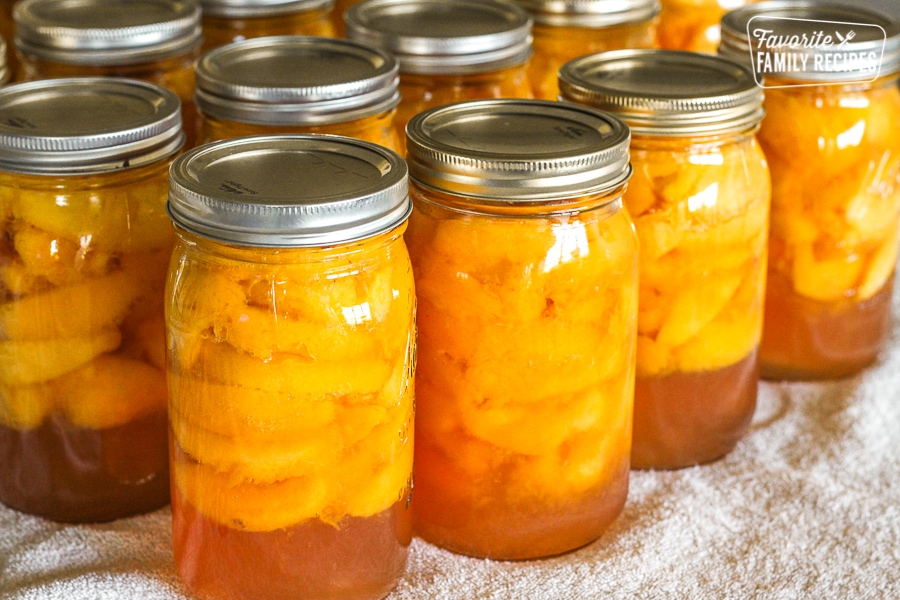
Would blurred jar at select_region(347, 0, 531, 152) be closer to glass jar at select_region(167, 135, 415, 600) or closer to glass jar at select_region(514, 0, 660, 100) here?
glass jar at select_region(514, 0, 660, 100)

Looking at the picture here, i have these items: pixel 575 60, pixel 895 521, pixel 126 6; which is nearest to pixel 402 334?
pixel 575 60

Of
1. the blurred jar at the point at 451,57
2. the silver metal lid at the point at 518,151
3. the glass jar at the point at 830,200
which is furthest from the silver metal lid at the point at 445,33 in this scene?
the glass jar at the point at 830,200

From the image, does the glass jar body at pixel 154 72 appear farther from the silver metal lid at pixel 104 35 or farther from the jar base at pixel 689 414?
the jar base at pixel 689 414

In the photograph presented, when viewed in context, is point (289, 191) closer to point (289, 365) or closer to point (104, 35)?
point (289, 365)

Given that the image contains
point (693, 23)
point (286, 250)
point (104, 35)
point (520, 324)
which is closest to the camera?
point (286, 250)

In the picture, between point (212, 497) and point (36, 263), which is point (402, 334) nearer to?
point (212, 497)

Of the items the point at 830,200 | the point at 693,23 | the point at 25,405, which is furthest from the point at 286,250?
the point at 693,23
